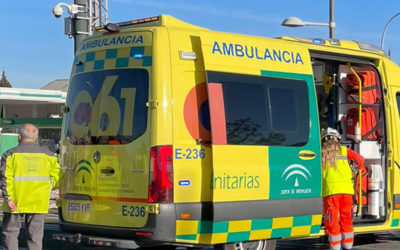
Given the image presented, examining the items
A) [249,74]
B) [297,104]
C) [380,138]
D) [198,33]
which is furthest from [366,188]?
[198,33]

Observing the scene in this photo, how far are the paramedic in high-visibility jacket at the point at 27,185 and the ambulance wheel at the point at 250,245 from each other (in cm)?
204

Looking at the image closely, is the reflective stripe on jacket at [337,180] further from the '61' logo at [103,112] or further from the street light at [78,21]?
the street light at [78,21]

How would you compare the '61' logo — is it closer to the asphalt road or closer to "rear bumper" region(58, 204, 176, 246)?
"rear bumper" region(58, 204, 176, 246)

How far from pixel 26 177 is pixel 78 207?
0.72 metres

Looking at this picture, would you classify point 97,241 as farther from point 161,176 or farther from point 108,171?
point 161,176

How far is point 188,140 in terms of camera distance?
7.71 m

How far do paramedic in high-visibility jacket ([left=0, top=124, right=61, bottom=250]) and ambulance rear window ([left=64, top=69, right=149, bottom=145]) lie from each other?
21.9 inches

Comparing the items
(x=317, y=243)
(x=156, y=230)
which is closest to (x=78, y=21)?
(x=317, y=243)

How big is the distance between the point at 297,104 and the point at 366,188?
2.58m

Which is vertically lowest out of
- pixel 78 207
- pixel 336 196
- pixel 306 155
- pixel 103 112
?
pixel 78 207

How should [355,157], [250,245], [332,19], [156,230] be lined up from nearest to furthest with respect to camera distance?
[156,230] < [250,245] < [355,157] < [332,19]

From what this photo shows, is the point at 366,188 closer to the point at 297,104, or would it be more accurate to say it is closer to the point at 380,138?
the point at 380,138

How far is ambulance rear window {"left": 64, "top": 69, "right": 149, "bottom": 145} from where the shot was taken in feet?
25.6

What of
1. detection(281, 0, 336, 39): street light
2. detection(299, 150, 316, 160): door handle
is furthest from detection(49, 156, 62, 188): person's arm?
detection(281, 0, 336, 39): street light
